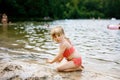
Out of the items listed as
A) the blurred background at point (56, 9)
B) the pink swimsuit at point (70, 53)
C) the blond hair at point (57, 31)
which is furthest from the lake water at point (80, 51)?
the blurred background at point (56, 9)

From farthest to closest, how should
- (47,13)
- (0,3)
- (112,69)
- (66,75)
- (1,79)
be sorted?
1. (47,13)
2. (0,3)
3. (112,69)
4. (66,75)
5. (1,79)

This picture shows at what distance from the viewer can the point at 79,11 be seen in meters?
155

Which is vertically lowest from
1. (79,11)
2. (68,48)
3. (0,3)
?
(79,11)

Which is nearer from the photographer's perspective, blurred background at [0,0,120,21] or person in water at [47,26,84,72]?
person in water at [47,26,84,72]

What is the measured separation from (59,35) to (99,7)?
158 meters

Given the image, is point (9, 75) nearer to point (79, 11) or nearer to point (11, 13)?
point (11, 13)

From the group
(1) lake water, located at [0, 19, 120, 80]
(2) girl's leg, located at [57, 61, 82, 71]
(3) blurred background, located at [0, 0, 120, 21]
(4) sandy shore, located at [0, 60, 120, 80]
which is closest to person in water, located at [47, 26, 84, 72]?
(2) girl's leg, located at [57, 61, 82, 71]

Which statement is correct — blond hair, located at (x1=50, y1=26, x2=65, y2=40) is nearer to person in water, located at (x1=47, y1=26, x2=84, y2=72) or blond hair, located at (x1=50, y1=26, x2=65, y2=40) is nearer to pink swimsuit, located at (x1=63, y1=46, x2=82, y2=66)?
person in water, located at (x1=47, y1=26, x2=84, y2=72)

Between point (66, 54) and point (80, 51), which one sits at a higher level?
point (66, 54)

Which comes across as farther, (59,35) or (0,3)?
(0,3)

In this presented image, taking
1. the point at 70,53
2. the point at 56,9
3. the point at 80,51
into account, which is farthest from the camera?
the point at 56,9

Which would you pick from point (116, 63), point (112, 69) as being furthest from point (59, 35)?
point (116, 63)

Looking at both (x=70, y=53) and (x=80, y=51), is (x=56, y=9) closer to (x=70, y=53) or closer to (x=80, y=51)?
(x=80, y=51)

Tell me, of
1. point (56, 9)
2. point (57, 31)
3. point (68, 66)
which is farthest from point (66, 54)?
point (56, 9)
